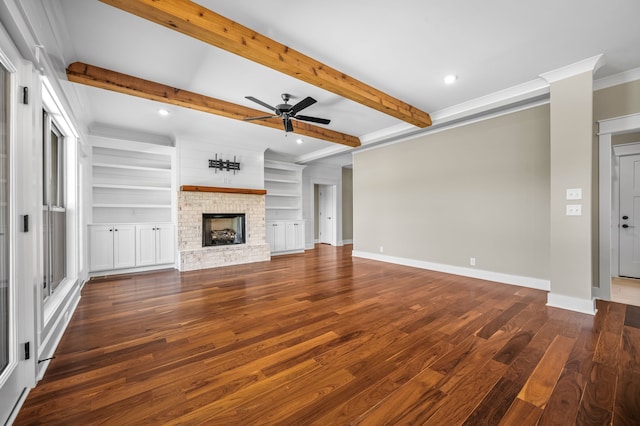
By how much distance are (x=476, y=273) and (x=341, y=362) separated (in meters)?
3.59

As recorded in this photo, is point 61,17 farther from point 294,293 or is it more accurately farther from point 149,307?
point 294,293

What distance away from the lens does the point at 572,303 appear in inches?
123

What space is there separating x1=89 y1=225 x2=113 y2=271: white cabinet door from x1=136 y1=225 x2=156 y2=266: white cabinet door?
1.37 feet

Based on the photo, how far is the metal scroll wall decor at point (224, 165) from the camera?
6086 mm

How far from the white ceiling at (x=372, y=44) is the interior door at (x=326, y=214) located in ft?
17.7

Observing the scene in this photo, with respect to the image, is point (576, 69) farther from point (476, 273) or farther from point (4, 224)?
point (4, 224)

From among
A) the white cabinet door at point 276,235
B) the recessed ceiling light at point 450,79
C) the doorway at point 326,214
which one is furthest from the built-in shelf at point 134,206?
the recessed ceiling light at point 450,79

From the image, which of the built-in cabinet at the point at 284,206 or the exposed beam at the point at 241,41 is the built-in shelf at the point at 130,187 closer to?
the built-in cabinet at the point at 284,206

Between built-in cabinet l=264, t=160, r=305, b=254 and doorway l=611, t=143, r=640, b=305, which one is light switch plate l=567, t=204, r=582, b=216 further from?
built-in cabinet l=264, t=160, r=305, b=254

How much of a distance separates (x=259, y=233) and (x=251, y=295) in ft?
9.89

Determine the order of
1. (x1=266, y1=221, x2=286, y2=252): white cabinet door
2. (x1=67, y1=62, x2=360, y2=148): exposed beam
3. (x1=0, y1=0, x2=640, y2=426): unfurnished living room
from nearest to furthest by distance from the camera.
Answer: (x1=0, y1=0, x2=640, y2=426): unfurnished living room, (x1=67, y1=62, x2=360, y2=148): exposed beam, (x1=266, y1=221, x2=286, y2=252): white cabinet door

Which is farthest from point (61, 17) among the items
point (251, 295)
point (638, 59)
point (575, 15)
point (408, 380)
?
point (638, 59)

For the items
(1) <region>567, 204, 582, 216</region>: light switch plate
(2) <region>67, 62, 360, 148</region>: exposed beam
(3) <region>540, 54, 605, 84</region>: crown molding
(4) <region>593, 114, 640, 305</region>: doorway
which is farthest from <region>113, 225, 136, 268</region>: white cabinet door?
(4) <region>593, 114, 640, 305</region>: doorway

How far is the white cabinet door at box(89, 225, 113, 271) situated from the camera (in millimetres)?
4848
